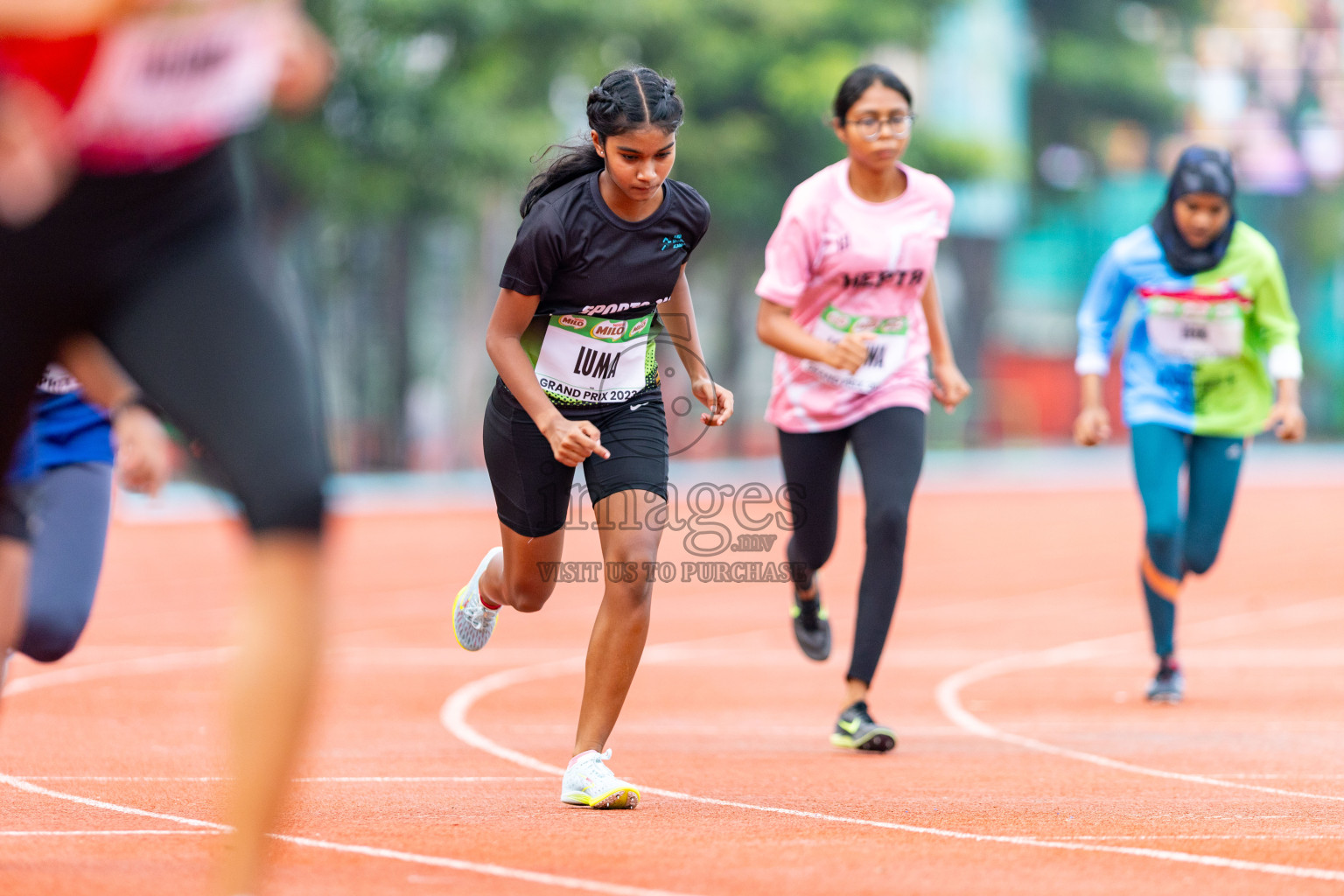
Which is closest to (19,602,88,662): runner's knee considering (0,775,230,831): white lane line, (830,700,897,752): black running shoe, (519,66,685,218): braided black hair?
(0,775,230,831): white lane line

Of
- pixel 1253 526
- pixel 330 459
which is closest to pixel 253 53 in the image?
pixel 330 459

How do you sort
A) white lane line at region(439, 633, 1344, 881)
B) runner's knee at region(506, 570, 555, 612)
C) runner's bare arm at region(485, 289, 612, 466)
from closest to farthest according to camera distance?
white lane line at region(439, 633, 1344, 881)
runner's bare arm at region(485, 289, 612, 466)
runner's knee at region(506, 570, 555, 612)

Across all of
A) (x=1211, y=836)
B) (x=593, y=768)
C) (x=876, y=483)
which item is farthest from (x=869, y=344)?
(x=1211, y=836)

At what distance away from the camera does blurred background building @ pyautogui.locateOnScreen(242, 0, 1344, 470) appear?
3130cm

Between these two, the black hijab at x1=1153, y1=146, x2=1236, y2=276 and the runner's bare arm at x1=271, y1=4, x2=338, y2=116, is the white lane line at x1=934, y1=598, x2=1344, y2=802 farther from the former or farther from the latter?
the runner's bare arm at x1=271, y1=4, x2=338, y2=116

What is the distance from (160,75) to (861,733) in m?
4.65

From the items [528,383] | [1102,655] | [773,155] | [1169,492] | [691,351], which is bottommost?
[1102,655]

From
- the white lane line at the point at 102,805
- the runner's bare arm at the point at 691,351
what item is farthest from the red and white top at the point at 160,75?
the runner's bare arm at the point at 691,351

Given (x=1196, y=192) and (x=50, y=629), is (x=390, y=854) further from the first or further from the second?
(x=1196, y=192)

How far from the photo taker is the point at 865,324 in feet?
25.6

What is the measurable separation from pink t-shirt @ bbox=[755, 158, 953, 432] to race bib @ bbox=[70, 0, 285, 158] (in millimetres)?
4392

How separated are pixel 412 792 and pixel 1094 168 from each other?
48.0 meters

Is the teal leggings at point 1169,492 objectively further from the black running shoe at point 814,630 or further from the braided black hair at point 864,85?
the braided black hair at point 864,85

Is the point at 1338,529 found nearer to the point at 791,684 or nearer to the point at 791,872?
the point at 791,684
